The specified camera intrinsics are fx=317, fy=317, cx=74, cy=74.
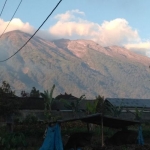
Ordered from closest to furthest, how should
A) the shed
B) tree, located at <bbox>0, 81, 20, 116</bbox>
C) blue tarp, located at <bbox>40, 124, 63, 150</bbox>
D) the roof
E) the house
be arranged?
blue tarp, located at <bbox>40, 124, 63, 150</bbox> → the roof → tree, located at <bbox>0, 81, 20, 116</bbox> → the house → the shed

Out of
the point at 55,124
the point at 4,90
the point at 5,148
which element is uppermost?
the point at 4,90

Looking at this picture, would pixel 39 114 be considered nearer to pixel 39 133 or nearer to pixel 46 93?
pixel 46 93

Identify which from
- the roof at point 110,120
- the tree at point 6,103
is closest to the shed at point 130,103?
the tree at point 6,103

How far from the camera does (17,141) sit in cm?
2256

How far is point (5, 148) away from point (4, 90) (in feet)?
33.9

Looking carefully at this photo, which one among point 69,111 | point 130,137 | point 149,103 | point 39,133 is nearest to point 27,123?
point 39,133

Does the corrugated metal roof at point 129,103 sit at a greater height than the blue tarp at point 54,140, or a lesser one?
greater

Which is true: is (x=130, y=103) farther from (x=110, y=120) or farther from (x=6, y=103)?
(x=110, y=120)

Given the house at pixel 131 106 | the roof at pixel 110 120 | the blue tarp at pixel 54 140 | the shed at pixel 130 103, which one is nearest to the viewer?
the blue tarp at pixel 54 140

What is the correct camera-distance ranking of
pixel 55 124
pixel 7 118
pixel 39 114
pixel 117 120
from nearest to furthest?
pixel 55 124 → pixel 117 120 → pixel 7 118 → pixel 39 114

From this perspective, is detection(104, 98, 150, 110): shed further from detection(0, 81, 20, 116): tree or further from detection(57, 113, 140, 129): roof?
detection(57, 113, 140, 129): roof

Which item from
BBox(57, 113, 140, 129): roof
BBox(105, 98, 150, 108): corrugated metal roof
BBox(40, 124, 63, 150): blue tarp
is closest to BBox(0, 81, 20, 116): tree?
BBox(57, 113, 140, 129): roof

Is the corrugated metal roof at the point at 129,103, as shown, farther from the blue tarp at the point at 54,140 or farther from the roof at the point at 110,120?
the blue tarp at the point at 54,140

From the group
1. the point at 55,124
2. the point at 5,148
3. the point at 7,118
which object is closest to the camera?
the point at 55,124
